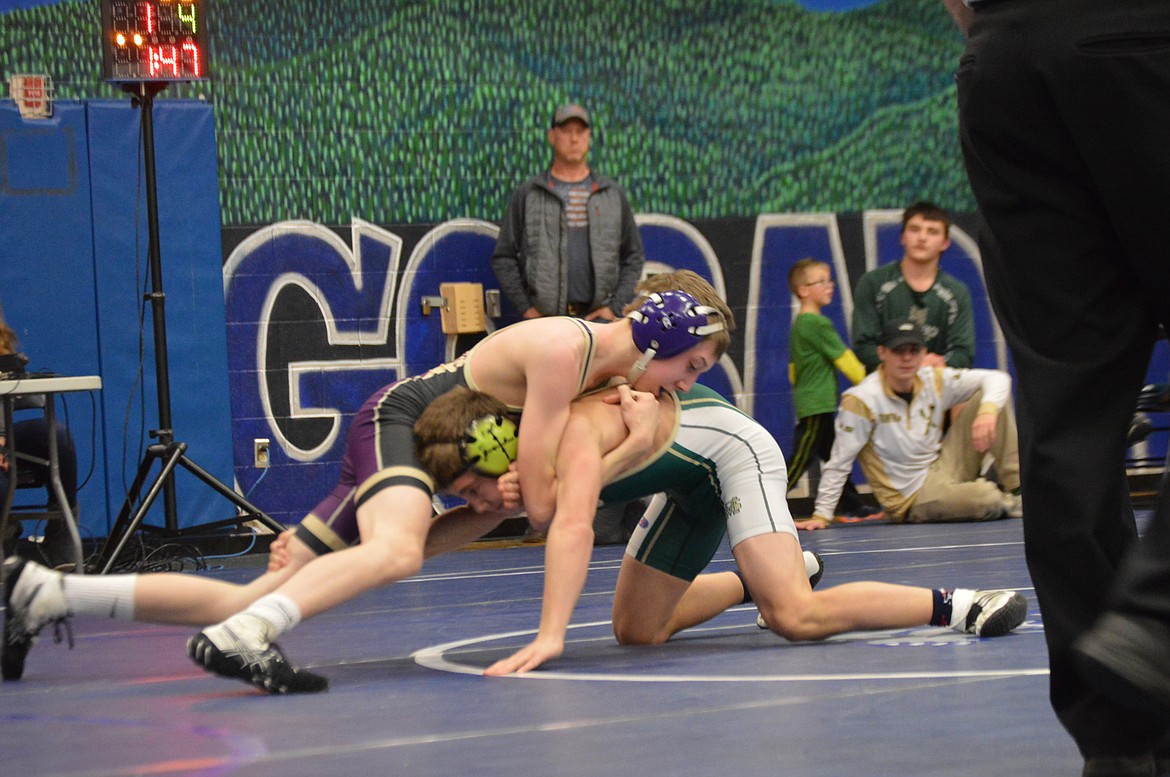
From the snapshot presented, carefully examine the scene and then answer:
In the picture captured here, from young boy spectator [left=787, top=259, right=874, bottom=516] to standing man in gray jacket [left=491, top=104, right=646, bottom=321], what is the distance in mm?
1033

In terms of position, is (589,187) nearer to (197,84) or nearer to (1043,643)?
(197,84)

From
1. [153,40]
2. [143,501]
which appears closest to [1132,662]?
[143,501]

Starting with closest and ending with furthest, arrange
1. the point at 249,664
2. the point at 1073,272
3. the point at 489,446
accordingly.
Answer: the point at 1073,272
the point at 249,664
the point at 489,446

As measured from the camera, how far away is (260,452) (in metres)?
8.58

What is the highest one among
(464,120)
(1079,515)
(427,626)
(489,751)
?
(464,120)

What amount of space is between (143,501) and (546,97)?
3.68 metres

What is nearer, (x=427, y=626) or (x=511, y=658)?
(x=511, y=658)

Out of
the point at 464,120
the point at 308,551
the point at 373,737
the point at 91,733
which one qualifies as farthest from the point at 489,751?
the point at 464,120

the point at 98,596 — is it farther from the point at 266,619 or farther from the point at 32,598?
the point at 266,619

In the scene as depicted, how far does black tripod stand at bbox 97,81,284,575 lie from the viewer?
21.9 feet

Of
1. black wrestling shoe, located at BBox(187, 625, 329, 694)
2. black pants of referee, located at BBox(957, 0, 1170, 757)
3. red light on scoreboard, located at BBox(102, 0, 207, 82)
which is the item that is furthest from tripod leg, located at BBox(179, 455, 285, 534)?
black pants of referee, located at BBox(957, 0, 1170, 757)

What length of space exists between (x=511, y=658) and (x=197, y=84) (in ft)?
18.9

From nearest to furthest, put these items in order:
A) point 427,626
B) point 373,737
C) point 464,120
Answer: point 373,737 → point 427,626 → point 464,120

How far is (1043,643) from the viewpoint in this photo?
3666 millimetres
